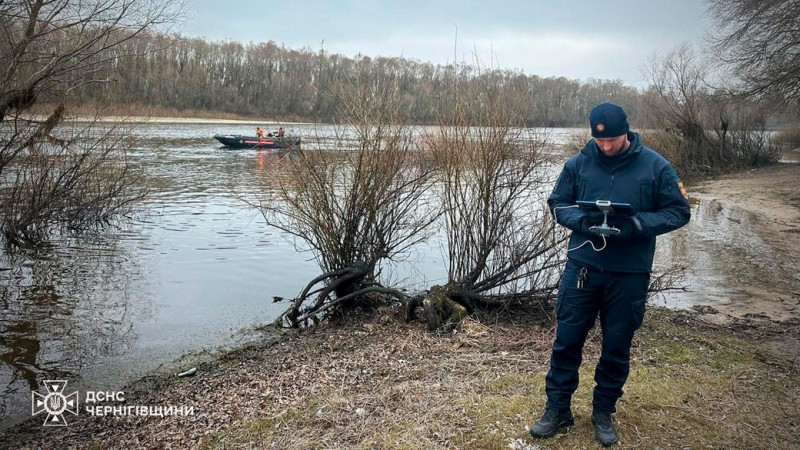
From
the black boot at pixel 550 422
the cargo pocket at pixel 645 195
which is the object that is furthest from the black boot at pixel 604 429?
the cargo pocket at pixel 645 195

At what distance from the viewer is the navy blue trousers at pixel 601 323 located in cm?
378

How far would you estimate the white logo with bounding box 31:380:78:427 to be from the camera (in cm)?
567

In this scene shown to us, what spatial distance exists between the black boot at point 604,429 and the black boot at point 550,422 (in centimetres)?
Answer: 18

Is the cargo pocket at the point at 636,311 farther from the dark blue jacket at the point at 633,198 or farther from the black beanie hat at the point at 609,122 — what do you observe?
the black beanie hat at the point at 609,122

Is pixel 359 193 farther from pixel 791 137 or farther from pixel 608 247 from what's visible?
pixel 791 137

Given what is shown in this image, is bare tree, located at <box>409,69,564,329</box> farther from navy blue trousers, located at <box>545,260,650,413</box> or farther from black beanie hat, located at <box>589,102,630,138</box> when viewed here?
black beanie hat, located at <box>589,102,630,138</box>

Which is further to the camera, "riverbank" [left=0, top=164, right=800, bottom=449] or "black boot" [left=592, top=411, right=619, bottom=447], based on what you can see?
"riverbank" [left=0, top=164, right=800, bottom=449]

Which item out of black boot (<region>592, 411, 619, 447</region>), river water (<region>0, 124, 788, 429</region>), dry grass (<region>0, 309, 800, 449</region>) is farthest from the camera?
river water (<region>0, 124, 788, 429</region>)

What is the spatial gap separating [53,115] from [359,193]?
704 centimetres

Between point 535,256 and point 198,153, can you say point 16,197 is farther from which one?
point 198,153

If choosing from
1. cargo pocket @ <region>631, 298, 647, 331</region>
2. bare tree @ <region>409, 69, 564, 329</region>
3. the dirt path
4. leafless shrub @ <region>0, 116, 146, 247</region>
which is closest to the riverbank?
bare tree @ <region>409, 69, 564, 329</region>

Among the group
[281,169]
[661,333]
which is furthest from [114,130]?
[661,333]

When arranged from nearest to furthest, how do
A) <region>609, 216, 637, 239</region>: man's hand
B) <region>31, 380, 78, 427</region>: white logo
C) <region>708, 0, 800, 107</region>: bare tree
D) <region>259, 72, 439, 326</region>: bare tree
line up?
<region>609, 216, 637, 239</region>: man's hand < <region>31, 380, 78, 427</region>: white logo < <region>259, 72, 439, 326</region>: bare tree < <region>708, 0, 800, 107</region>: bare tree

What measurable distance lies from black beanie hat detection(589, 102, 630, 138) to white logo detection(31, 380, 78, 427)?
5.20 metres
